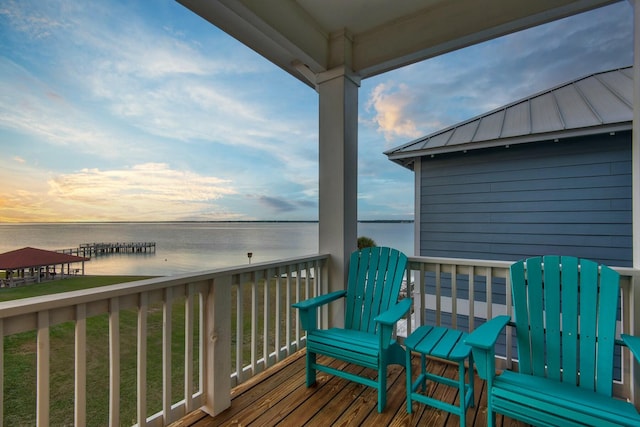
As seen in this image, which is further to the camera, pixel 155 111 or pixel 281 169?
pixel 281 169

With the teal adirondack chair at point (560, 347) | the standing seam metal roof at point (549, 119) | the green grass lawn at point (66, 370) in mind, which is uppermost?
the standing seam metal roof at point (549, 119)

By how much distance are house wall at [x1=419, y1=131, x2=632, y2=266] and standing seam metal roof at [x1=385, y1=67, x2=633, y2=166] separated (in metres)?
0.22

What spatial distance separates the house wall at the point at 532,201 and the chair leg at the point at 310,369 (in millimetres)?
3103

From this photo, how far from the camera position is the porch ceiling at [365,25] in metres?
2.14

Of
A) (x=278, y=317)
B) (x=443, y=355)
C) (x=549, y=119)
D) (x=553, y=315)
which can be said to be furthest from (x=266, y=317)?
(x=549, y=119)

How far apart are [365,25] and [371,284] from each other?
7.97ft

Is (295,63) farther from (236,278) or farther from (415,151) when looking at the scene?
(415,151)

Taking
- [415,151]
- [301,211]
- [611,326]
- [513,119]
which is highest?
[513,119]

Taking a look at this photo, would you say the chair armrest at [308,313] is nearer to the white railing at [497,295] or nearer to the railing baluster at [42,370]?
the white railing at [497,295]

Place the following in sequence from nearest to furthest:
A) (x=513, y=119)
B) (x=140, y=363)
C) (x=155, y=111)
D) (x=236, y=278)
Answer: (x=140, y=363) < (x=236, y=278) < (x=513, y=119) < (x=155, y=111)

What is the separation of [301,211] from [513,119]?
16.8 feet

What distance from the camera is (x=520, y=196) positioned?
156 inches

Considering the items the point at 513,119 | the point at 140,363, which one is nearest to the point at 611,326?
the point at 140,363


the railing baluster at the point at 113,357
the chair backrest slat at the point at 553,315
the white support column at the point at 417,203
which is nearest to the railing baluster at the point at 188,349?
the railing baluster at the point at 113,357
